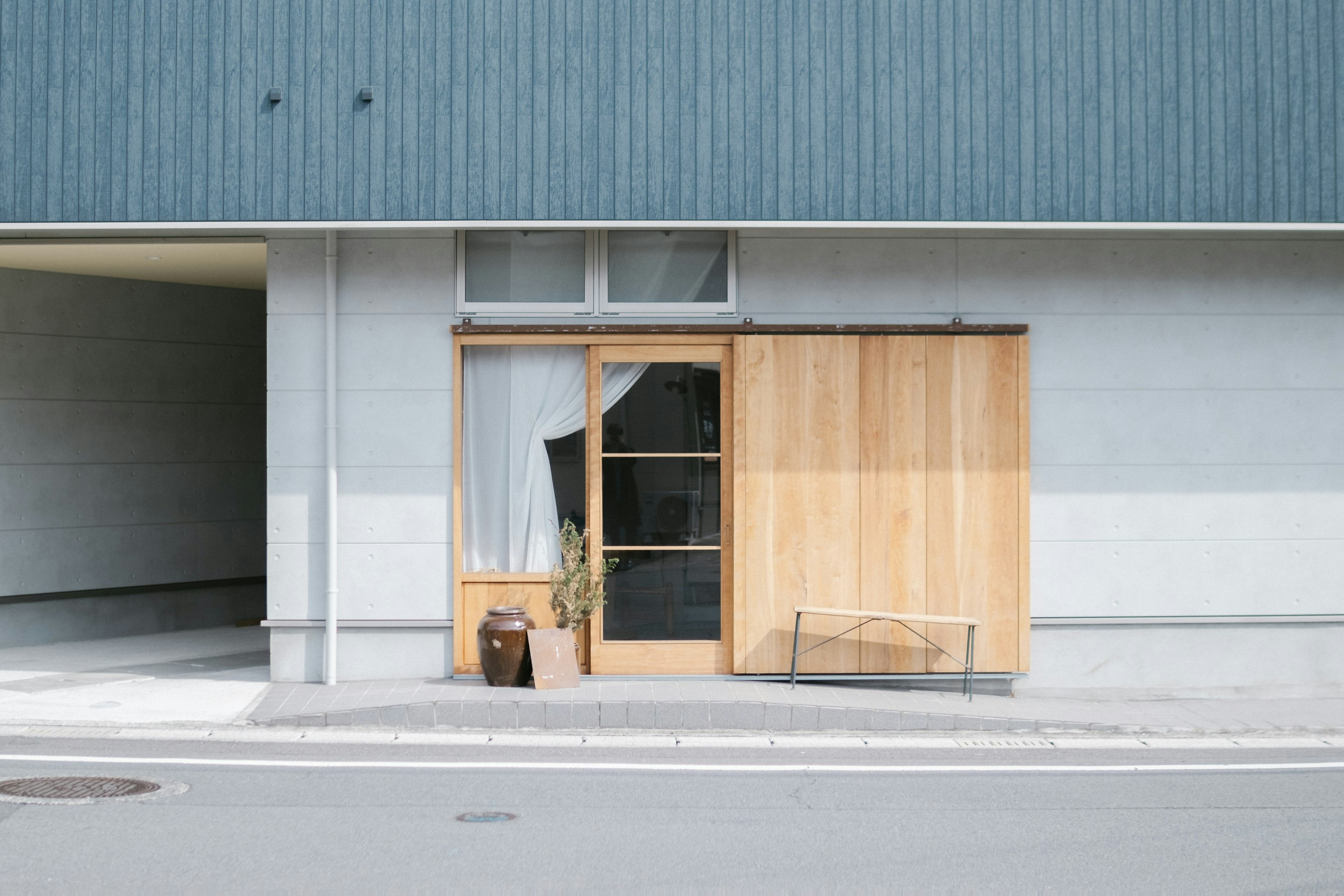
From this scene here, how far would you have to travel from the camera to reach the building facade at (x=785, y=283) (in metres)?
10.5

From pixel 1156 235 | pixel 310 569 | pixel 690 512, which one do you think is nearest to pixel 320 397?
pixel 310 569

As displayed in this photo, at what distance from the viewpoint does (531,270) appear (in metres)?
11.0

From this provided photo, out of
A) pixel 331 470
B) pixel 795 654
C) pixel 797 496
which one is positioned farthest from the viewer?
pixel 797 496

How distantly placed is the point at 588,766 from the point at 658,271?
4.54 m

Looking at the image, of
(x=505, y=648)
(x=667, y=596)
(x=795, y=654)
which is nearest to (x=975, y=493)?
(x=795, y=654)

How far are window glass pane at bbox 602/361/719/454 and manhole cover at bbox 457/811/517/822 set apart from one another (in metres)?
4.53

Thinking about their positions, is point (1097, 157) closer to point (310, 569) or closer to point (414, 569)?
point (414, 569)

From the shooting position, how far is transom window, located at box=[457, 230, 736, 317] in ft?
35.9

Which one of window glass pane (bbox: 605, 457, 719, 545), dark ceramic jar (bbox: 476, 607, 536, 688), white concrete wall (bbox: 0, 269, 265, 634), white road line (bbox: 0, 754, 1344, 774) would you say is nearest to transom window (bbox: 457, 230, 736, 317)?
window glass pane (bbox: 605, 457, 719, 545)

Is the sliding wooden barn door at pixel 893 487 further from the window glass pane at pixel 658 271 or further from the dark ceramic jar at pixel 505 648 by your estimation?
the dark ceramic jar at pixel 505 648

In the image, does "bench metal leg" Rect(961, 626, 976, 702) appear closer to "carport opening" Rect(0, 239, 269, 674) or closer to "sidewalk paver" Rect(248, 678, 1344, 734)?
"sidewalk paver" Rect(248, 678, 1344, 734)

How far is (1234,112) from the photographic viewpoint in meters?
10.7

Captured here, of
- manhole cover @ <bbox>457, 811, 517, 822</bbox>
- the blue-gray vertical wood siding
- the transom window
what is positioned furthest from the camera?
the transom window

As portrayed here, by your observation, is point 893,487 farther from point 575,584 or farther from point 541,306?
point 541,306
